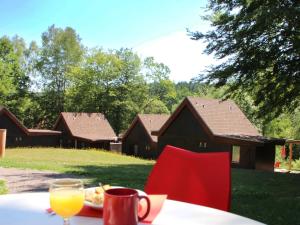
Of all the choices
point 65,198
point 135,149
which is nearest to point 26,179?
point 65,198

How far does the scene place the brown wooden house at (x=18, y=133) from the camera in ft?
132

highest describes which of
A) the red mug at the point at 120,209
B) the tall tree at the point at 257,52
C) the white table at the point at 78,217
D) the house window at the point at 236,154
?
the tall tree at the point at 257,52

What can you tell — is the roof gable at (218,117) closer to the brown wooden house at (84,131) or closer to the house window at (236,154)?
the house window at (236,154)

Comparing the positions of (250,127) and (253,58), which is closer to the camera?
(253,58)

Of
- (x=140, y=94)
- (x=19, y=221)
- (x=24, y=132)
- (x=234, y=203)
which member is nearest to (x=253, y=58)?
(x=234, y=203)

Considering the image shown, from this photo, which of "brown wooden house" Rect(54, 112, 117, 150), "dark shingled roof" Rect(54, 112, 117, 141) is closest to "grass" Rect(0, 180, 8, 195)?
"brown wooden house" Rect(54, 112, 117, 150)

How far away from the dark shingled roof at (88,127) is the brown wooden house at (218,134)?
12.6m

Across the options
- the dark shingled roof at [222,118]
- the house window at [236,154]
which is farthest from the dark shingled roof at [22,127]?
the house window at [236,154]

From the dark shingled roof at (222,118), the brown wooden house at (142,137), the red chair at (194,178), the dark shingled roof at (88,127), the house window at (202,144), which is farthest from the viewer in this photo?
the dark shingled roof at (88,127)

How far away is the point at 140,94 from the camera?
55188 millimetres

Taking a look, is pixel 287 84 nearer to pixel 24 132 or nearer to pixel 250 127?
pixel 250 127

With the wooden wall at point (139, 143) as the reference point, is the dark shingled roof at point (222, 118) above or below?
above

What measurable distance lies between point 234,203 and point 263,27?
6052 mm

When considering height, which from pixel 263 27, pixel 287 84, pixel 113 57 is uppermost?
pixel 113 57
